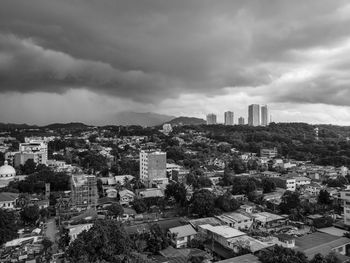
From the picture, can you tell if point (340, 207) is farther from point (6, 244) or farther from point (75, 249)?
point (6, 244)

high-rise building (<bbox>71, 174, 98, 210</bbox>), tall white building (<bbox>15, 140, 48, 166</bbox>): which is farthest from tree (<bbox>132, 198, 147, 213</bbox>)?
tall white building (<bbox>15, 140, 48, 166</bbox>)

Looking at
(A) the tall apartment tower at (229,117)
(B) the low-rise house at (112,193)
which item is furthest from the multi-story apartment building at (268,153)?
(A) the tall apartment tower at (229,117)

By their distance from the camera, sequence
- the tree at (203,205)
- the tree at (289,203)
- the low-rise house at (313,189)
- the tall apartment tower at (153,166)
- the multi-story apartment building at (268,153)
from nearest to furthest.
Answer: the tree at (203,205), the tree at (289,203), the low-rise house at (313,189), the tall apartment tower at (153,166), the multi-story apartment building at (268,153)

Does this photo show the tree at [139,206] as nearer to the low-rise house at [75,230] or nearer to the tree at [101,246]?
the low-rise house at [75,230]

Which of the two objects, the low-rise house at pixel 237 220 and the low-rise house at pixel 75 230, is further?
the low-rise house at pixel 237 220

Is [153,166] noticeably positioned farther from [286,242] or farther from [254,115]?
[254,115]

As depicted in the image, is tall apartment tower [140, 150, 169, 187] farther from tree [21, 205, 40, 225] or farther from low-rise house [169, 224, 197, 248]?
low-rise house [169, 224, 197, 248]

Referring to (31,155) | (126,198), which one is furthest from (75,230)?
(31,155)
